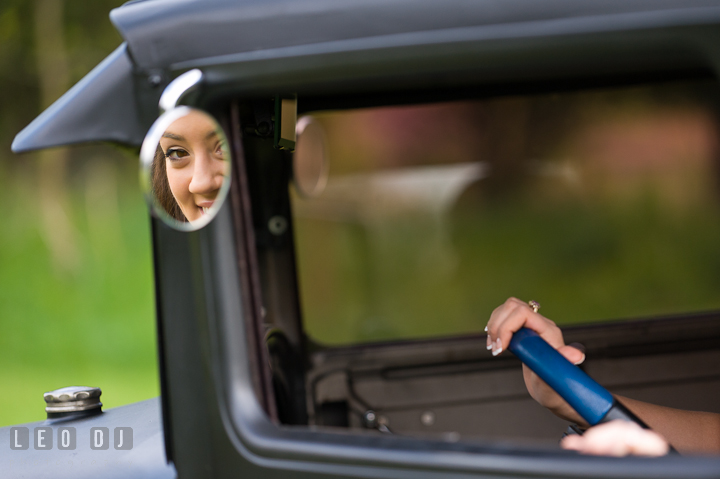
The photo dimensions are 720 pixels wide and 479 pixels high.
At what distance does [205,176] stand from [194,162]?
0.03m

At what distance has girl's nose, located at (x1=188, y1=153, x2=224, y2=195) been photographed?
39.6 inches

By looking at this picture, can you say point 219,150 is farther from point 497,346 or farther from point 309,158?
point 309,158

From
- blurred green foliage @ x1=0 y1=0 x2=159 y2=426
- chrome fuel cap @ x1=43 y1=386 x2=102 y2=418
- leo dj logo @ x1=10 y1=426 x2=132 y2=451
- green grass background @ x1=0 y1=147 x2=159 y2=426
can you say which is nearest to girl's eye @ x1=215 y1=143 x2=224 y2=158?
leo dj logo @ x1=10 y1=426 x2=132 y2=451

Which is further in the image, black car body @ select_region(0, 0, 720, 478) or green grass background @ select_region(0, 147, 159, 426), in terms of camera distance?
green grass background @ select_region(0, 147, 159, 426)

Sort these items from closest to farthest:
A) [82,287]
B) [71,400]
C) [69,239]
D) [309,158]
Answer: [71,400] < [309,158] < [82,287] < [69,239]

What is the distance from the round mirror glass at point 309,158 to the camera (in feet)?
6.66

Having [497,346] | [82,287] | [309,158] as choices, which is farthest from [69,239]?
[497,346]

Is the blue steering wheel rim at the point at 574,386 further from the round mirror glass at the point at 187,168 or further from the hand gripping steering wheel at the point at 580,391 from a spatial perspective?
the round mirror glass at the point at 187,168

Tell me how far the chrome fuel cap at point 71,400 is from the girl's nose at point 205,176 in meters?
0.85

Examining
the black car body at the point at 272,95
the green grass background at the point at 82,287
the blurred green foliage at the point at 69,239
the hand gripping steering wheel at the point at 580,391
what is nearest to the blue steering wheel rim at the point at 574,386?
the hand gripping steering wheel at the point at 580,391

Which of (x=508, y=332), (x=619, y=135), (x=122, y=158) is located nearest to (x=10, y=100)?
(x=122, y=158)

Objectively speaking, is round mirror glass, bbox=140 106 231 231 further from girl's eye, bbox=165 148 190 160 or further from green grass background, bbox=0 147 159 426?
green grass background, bbox=0 147 159 426

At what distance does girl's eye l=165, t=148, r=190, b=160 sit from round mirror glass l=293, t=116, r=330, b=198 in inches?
37.3

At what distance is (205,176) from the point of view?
101 cm
